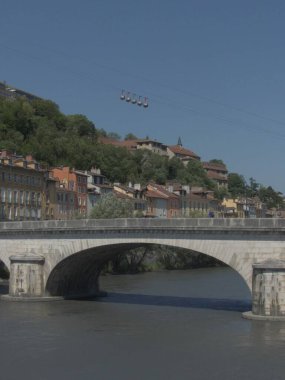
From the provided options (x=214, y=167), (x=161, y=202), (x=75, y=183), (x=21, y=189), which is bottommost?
(x=21, y=189)

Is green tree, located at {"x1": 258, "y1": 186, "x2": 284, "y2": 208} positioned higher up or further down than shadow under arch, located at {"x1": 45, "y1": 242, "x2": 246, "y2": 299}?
higher up

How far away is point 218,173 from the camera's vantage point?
6619 inches

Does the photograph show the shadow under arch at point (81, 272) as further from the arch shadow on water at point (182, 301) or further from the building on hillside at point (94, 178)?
the building on hillside at point (94, 178)

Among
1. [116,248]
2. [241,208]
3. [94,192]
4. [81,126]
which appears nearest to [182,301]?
[116,248]

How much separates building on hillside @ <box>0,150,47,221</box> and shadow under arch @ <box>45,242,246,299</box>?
81.3 feet

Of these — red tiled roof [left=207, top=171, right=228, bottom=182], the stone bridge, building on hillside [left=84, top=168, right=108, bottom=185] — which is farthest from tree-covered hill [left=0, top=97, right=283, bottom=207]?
the stone bridge

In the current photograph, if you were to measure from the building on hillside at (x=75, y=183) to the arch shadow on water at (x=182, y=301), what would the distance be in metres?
39.0

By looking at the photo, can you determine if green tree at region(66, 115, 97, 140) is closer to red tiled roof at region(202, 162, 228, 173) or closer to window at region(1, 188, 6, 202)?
red tiled roof at region(202, 162, 228, 173)

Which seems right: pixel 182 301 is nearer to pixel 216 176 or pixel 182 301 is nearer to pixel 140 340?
A: pixel 140 340

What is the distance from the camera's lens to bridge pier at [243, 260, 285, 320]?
3531 cm

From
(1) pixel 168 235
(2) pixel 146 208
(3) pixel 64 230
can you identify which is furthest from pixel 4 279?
(2) pixel 146 208

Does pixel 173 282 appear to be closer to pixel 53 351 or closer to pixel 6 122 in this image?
pixel 53 351

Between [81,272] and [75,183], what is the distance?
3982cm

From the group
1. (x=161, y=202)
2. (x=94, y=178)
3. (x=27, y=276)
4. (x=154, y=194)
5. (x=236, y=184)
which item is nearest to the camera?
(x=27, y=276)
